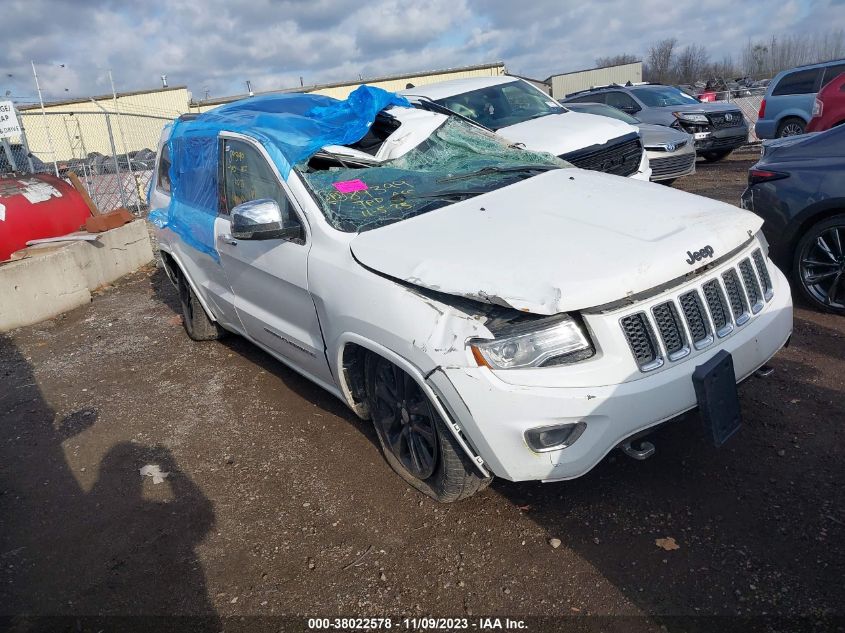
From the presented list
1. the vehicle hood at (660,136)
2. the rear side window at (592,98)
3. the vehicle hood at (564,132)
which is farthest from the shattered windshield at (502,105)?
the rear side window at (592,98)

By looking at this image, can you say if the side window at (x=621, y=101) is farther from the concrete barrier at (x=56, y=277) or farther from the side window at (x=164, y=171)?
the side window at (x=164, y=171)

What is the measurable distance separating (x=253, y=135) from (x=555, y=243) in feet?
6.81

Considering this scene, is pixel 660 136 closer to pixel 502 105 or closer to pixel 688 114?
pixel 502 105

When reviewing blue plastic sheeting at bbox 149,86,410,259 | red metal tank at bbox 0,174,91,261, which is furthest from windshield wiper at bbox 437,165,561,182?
red metal tank at bbox 0,174,91,261

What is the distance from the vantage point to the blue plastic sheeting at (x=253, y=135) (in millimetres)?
3762

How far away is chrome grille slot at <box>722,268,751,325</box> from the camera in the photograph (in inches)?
113

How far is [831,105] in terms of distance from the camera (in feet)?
29.5

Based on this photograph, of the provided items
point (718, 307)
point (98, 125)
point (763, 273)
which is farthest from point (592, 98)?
point (98, 125)

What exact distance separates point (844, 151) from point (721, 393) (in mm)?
2980

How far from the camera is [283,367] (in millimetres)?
5117

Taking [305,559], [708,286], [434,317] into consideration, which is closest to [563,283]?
[434,317]

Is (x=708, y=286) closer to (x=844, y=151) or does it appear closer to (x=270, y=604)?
(x=270, y=604)

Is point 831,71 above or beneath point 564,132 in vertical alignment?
above

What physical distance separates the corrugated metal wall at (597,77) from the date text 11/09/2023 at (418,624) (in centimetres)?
4174
